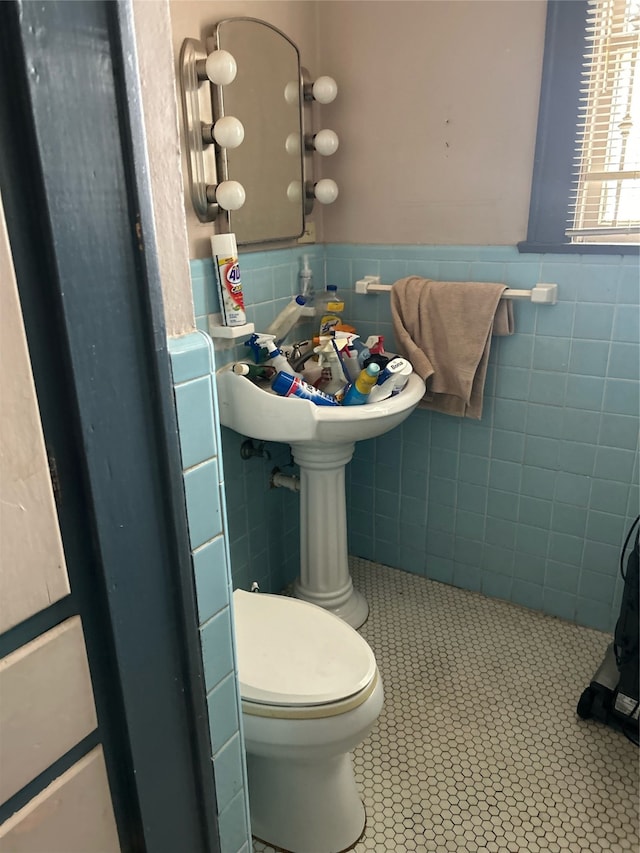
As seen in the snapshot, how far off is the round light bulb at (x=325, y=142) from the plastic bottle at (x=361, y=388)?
2.40ft

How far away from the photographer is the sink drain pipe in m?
1.96

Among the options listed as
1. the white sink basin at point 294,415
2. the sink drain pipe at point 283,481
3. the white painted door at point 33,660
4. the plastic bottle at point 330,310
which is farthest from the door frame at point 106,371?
the plastic bottle at point 330,310

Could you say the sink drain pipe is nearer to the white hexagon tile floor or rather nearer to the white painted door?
the white hexagon tile floor

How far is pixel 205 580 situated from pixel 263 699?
0.58m

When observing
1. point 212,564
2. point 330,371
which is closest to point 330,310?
point 330,371

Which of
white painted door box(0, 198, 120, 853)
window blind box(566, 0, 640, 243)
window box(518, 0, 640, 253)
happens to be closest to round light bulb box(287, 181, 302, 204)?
window box(518, 0, 640, 253)

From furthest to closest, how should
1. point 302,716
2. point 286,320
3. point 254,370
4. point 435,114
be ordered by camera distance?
point 286,320 → point 435,114 → point 254,370 → point 302,716

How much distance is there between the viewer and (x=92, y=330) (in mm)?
498

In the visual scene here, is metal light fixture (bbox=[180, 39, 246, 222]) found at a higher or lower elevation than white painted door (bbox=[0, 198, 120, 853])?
higher

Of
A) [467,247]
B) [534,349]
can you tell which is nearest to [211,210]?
[467,247]

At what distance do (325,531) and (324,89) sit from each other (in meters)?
1.36

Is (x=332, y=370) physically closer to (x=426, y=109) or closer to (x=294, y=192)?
(x=294, y=192)

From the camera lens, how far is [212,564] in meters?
0.73

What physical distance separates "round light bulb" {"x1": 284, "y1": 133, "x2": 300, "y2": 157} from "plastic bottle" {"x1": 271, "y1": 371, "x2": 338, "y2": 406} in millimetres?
725
